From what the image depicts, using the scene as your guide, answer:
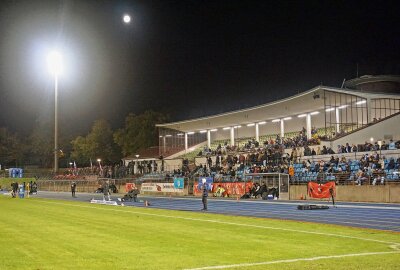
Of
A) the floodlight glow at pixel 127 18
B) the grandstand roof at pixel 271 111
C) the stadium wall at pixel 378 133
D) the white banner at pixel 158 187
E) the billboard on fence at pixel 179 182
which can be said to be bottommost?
the white banner at pixel 158 187

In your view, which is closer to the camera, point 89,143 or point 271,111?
point 271,111

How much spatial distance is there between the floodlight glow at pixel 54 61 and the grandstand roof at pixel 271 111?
743 inches

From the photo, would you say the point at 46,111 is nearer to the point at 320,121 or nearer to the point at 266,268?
the point at 320,121

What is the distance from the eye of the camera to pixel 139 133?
86312mm

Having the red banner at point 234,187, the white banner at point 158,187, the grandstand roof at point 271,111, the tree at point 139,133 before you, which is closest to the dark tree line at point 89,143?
the tree at point 139,133

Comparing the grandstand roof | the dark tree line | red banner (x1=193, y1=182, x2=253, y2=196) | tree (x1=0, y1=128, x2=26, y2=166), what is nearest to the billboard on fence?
red banner (x1=193, y1=182, x2=253, y2=196)

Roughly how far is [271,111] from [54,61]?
2352cm

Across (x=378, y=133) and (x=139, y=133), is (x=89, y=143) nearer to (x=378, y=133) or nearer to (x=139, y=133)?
(x=139, y=133)

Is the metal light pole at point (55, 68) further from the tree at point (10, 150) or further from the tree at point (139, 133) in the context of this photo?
the tree at point (10, 150)

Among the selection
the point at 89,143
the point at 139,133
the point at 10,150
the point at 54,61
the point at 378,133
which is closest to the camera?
the point at 378,133

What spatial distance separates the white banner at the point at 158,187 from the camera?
4756cm

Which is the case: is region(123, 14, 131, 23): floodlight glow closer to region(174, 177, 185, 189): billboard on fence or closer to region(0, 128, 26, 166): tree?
region(174, 177, 185, 189): billboard on fence

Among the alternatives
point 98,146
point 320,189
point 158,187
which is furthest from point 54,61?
point 98,146

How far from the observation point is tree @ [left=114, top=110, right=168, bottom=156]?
282 ft
